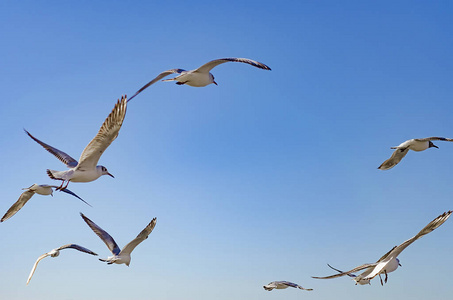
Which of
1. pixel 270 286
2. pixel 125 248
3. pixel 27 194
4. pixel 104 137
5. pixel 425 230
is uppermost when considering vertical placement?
pixel 27 194

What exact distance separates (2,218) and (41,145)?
3966 mm

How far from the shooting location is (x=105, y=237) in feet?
56.2

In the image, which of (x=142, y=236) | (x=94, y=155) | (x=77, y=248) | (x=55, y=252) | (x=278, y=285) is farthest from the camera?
(x=278, y=285)

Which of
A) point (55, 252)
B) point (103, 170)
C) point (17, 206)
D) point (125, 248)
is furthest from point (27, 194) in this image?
point (103, 170)

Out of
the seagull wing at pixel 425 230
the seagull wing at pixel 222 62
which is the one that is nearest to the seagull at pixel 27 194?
the seagull wing at pixel 222 62

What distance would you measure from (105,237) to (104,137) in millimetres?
6383

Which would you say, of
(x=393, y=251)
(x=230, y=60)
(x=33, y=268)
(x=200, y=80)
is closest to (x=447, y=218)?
(x=393, y=251)

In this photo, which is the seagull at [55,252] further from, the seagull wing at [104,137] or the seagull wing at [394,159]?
the seagull wing at [394,159]

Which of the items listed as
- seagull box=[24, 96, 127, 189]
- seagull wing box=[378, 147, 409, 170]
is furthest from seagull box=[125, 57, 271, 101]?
seagull wing box=[378, 147, 409, 170]

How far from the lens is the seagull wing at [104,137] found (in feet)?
36.6

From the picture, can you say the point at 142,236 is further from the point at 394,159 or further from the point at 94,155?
the point at 394,159

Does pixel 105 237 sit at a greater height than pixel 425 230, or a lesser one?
greater

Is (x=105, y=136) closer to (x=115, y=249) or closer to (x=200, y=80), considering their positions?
(x=200, y=80)

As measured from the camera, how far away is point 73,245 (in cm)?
1675
